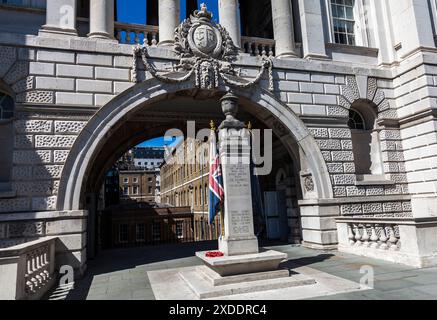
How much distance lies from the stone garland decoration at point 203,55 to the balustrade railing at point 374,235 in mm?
6108

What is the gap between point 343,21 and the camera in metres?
14.5

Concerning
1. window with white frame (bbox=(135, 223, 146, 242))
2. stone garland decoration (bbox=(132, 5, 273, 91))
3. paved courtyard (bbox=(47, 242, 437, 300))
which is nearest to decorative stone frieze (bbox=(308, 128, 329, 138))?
stone garland decoration (bbox=(132, 5, 273, 91))

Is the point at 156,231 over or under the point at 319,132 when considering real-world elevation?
under

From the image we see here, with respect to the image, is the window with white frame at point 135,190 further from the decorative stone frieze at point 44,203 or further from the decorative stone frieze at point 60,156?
the decorative stone frieze at point 44,203

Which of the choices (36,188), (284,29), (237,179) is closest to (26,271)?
(36,188)

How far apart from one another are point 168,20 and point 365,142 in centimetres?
935

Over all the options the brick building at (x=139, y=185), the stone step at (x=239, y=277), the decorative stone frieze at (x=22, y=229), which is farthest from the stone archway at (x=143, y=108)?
the brick building at (x=139, y=185)

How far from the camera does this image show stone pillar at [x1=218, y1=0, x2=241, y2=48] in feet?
39.9

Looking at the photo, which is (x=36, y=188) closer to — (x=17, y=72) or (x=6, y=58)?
(x=17, y=72)

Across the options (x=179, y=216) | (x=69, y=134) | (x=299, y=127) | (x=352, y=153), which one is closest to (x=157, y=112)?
(x=69, y=134)

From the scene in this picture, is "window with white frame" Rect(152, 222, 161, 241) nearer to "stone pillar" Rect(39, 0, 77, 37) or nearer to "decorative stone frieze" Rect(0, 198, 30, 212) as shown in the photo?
"decorative stone frieze" Rect(0, 198, 30, 212)

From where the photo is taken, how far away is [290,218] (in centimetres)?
1404
